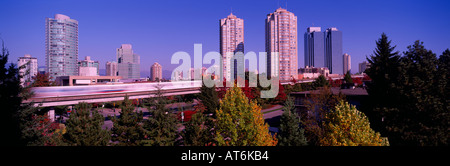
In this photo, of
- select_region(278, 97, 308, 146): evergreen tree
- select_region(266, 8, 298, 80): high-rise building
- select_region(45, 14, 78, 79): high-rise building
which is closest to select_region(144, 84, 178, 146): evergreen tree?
select_region(278, 97, 308, 146): evergreen tree

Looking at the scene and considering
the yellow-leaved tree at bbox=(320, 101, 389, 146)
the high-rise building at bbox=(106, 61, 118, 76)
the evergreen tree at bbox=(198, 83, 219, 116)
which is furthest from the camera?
the high-rise building at bbox=(106, 61, 118, 76)

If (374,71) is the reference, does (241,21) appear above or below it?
above

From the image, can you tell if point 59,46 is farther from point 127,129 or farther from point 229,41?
point 127,129

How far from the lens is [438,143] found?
44.3 ft

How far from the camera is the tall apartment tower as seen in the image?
9881 centimetres

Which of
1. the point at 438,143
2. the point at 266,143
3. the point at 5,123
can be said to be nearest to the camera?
the point at 5,123

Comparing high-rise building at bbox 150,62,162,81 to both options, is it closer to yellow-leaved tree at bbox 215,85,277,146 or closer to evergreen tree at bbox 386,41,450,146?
yellow-leaved tree at bbox 215,85,277,146

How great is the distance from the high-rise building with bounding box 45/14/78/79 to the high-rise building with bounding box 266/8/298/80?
119 m

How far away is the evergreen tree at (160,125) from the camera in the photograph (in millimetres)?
12691

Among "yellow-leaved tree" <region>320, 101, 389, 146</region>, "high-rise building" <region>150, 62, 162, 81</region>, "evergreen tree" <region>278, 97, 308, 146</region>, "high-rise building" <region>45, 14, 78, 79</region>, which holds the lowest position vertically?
"evergreen tree" <region>278, 97, 308, 146</region>

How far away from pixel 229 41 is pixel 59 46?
332 feet
